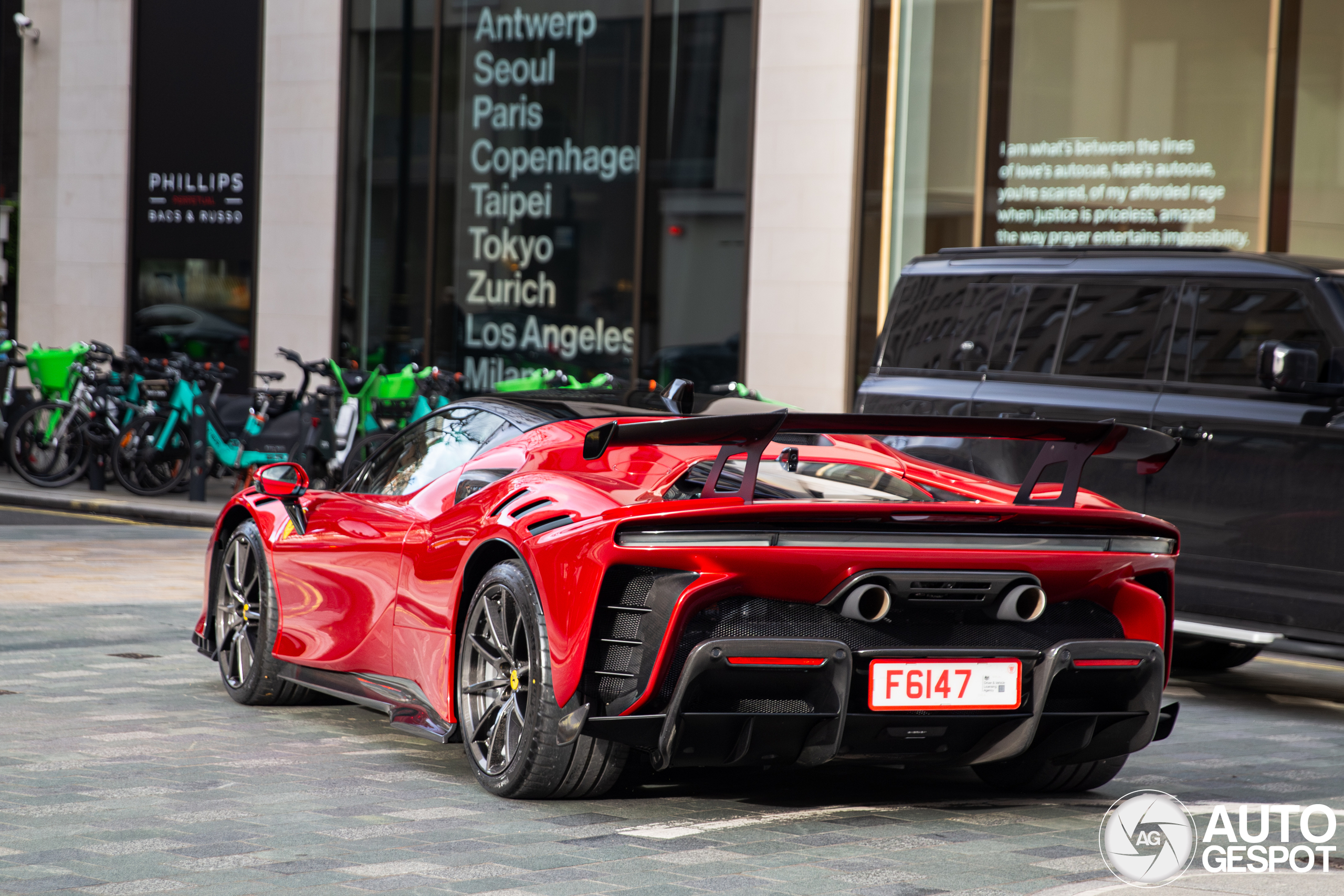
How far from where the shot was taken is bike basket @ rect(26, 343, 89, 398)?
18.0m

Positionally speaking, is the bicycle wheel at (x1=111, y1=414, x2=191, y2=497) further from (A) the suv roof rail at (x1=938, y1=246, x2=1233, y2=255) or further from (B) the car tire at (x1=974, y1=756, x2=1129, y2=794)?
(B) the car tire at (x1=974, y1=756, x2=1129, y2=794)

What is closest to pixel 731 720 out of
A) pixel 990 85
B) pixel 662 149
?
pixel 990 85

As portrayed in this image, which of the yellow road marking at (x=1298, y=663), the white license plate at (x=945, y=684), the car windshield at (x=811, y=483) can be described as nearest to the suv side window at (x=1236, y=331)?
the yellow road marking at (x=1298, y=663)

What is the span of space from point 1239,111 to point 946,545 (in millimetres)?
11400

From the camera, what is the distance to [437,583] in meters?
5.71

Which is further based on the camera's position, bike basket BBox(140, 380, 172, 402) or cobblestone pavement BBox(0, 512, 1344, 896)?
bike basket BBox(140, 380, 172, 402)

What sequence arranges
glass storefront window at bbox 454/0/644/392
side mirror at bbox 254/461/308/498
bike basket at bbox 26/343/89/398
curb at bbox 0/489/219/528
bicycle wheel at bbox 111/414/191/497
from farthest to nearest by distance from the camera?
glass storefront window at bbox 454/0/644/392 < bike basket at bbox 26/343/89/398 < bicycle wheel at bbox 111/414/191/497 < curb at bbox 0/489/219/528 < side mirror at bbox 254/461/308/498

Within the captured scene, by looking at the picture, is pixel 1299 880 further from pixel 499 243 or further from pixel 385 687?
pixel 499 243

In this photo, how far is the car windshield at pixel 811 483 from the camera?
210 inches

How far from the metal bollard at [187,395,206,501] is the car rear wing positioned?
12.5m

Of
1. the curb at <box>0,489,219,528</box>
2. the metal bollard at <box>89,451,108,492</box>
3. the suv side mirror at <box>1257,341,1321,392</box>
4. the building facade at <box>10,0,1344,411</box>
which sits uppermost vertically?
the building facade at <box>10,0,1344,411</box>

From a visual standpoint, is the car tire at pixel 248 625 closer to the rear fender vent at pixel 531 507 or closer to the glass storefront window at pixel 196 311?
the rear fender vent at pixel 531 507

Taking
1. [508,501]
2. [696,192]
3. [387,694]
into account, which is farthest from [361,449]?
[508,501]

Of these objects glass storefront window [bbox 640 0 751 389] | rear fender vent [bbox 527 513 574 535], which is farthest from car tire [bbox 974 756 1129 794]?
glass storefront window [bbox 640 0 751 389]
